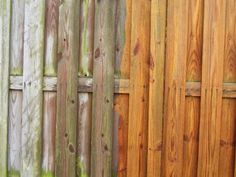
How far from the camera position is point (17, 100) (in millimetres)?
2918

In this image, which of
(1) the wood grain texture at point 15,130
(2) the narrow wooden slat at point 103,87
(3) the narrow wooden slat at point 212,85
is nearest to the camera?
(3) the narrow wooden slat at point 212,85

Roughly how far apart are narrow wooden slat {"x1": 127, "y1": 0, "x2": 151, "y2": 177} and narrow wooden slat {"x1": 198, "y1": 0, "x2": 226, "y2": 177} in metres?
0.44

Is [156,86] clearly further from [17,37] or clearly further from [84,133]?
[17,37]

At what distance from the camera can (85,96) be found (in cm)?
277

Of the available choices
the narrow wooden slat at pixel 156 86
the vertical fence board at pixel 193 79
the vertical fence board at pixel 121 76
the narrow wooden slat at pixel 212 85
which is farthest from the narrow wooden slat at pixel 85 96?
the narrow wooden slat at pixel 212 85

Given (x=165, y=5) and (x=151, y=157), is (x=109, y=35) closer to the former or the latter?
(x=165, y=5)

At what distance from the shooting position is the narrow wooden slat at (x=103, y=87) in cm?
269

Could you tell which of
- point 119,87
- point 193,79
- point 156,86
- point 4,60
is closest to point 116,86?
point 119,87

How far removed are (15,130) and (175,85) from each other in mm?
1433

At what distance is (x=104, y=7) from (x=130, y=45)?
37cm

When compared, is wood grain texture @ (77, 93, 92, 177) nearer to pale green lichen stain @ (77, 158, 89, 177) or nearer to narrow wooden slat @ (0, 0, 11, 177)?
A: pale green lichen stain @ (77, 158, 89, 177)

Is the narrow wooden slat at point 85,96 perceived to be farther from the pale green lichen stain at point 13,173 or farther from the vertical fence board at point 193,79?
the vertical fence board at point 193,79

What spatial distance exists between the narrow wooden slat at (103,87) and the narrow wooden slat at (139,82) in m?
0.16

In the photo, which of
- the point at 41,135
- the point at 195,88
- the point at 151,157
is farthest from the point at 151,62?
the point at 41,135
